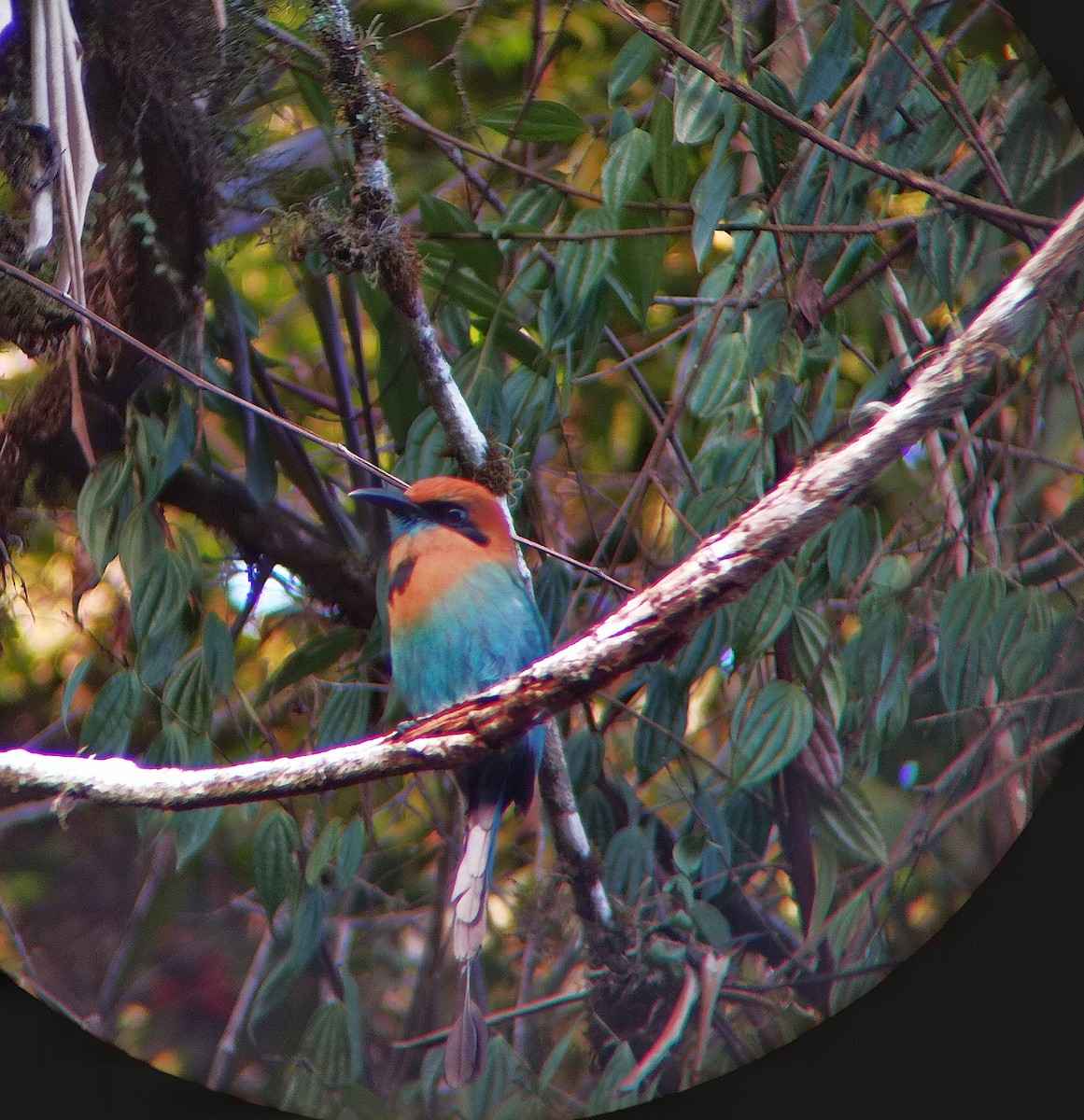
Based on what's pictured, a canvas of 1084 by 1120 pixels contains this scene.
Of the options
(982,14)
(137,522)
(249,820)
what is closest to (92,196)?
(137,522)

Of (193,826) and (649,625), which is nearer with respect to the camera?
(649,625)

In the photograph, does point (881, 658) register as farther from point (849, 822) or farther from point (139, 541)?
point (139, 541)

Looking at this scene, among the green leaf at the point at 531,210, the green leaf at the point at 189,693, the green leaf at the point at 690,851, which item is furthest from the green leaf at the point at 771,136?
the green leaf at the point at 189,693

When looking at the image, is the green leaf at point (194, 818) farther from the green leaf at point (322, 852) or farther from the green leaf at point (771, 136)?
the green leaf at point (771, 136)

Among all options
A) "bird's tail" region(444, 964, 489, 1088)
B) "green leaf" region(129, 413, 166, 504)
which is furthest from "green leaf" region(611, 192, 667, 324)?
"bird's tail" region(444, 964, 489, 1088)

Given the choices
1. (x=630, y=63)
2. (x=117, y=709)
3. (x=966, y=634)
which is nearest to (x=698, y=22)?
(x=630, y=63)

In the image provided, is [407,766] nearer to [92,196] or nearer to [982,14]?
[92,196]
